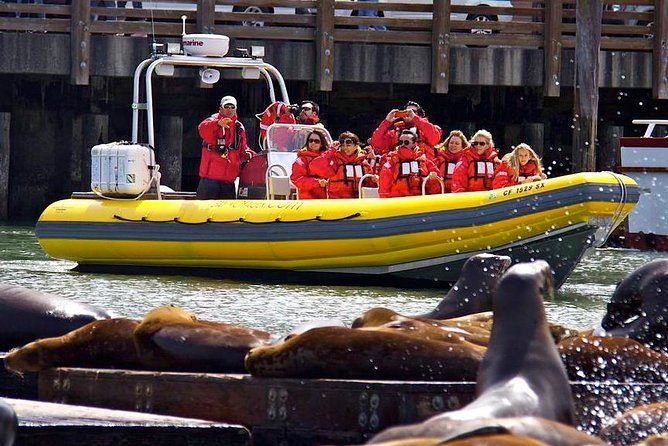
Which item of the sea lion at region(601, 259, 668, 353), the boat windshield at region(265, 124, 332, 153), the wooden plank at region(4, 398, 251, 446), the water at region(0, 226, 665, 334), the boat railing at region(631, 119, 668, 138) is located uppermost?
the boat railing at region(631, 119, 668, 138)

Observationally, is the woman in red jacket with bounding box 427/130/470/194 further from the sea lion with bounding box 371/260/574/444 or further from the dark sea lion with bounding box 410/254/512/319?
the sea lion with bounding box 371/260/574/444

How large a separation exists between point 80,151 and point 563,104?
7271mm

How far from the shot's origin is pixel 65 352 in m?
6.17

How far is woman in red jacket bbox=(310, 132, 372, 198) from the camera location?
14.3m

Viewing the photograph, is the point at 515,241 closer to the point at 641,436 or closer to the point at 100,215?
the point at 100,215

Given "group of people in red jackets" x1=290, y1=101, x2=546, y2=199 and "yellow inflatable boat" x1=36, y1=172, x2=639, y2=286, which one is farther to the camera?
"group of people in red jackets" x1=290, y1=101, x2=546, y2=199

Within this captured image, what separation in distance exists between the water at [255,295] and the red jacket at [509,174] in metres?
1.10

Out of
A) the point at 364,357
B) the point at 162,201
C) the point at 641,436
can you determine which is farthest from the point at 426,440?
the point at 162,201

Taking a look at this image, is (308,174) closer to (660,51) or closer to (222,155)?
(222,155)

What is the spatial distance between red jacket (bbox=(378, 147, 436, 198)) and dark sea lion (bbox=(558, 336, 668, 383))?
26.9 ft

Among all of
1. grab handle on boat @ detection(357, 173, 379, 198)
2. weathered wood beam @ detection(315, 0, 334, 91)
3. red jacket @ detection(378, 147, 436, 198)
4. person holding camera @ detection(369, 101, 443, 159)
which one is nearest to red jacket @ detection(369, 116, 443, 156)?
person holding camera @ detection(369, 101, 443, 159)

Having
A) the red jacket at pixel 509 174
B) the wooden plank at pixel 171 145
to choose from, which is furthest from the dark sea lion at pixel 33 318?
the wooden plank at pixel 171 145

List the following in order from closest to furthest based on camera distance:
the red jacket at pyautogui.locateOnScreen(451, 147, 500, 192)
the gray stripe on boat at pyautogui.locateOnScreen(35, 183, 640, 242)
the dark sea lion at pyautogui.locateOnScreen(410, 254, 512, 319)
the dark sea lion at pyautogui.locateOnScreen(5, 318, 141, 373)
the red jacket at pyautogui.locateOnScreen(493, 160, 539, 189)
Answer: the dark sea lion at pyautogui.locateOnScreen(5, 318, 141, 373) → the dark sea lion at pyautogui.locateOnScreen(410, 254, 512, 319) → the gray stripe on boat at pyautogui.locateOnScreen(35, 183, 640, 242) → the red jacket at pyautogui.locateOnScreen(493, 160, 539, 189) → the red jacket at pyautogui.locateOnScreen(451, 147, 500, 192)

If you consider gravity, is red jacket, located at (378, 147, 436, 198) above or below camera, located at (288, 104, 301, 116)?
below
